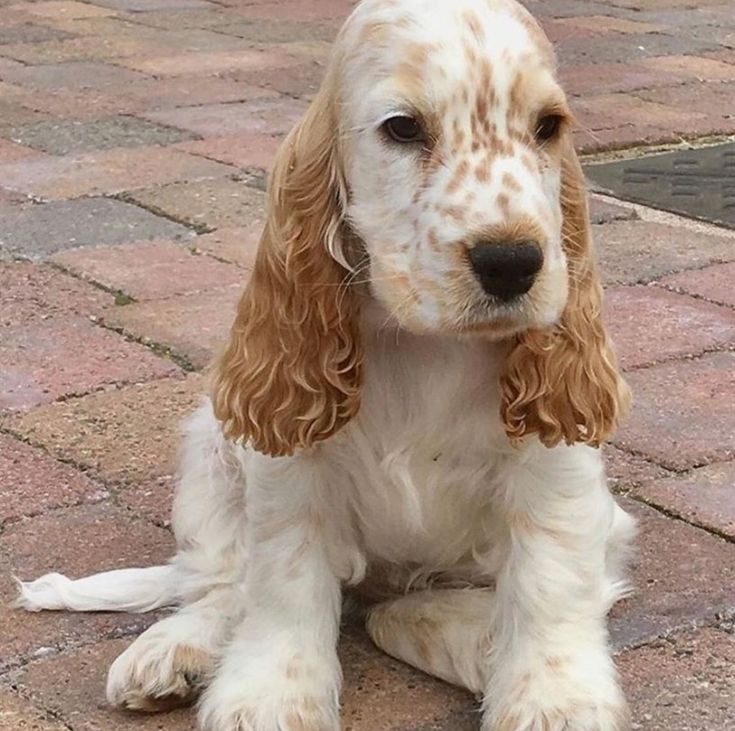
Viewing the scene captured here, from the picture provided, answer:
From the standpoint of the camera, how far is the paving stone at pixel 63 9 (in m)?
9.81

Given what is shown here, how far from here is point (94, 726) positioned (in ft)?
9.77

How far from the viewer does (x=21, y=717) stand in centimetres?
299

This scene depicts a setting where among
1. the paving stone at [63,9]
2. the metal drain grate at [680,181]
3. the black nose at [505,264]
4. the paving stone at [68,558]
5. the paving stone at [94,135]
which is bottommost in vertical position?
the paving stone at [63,9]

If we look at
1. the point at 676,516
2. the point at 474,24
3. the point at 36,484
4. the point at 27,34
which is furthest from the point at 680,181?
the point at 27,34

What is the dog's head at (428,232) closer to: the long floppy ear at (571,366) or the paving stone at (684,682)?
the long floppy ear at (571,366)

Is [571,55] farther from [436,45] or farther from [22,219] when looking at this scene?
[436,45]

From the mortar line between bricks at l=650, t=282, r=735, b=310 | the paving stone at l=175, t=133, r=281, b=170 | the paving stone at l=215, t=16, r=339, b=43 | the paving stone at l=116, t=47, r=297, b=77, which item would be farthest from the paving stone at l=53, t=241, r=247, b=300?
the paving stone at l=215, t=16, r=339, b=43

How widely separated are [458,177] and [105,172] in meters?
3.95

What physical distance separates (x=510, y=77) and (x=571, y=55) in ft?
20.3

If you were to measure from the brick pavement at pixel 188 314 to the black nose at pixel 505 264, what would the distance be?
765 mm

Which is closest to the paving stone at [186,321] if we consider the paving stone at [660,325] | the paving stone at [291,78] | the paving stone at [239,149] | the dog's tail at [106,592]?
the paving stone at [660,325]

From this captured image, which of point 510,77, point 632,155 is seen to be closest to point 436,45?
point 510,77

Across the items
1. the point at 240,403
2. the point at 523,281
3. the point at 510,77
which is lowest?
the point at 240,403

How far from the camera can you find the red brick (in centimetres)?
500
